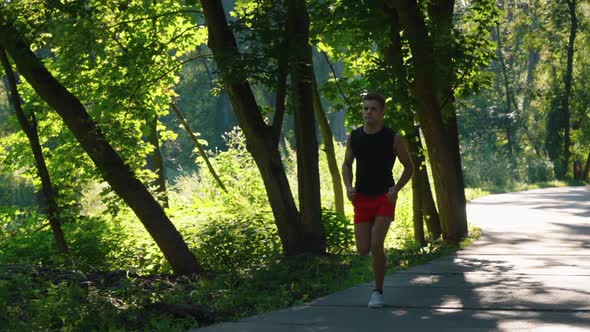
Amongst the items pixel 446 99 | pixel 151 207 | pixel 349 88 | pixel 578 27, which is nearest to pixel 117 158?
pixel 151 207

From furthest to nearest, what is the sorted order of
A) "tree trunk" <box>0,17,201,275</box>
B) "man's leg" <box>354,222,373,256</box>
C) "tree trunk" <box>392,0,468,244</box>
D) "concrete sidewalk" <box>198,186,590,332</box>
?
"tree trunk" <box>392,0,468,244</box> → "tree trunk" <box>0,17,201,275</box> → "man's leg" <box>354,222,373,256</box> → "concrete sidewalk" <box>198,186,590,332</box>

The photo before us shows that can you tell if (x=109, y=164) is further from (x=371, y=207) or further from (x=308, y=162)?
(x=371, y=207)

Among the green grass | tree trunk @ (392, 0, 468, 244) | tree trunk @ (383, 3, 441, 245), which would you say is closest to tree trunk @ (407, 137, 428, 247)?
tree trunk @ (383, 3, 441, 245)

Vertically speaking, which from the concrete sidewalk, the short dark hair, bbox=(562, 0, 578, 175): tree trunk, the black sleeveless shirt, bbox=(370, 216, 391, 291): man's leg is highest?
bbox=(562, 0, 578, 175): tree trunk

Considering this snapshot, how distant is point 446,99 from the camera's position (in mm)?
17703

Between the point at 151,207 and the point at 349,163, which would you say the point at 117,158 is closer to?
the point at 151,207

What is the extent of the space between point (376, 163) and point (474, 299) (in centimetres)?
160

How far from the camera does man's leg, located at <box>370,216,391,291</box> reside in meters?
8.82

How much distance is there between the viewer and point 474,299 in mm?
9328

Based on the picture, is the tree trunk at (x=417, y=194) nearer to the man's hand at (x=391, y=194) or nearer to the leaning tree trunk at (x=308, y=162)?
the leaning tree trunk at (x=308, y=162)

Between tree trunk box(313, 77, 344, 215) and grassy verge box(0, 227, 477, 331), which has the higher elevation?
tree trunk box(313, 77, 344, 215)

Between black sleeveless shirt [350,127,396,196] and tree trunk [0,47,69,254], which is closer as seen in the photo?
black sleeveless shirt [350,127,396,196]

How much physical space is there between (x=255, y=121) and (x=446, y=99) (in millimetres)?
4614

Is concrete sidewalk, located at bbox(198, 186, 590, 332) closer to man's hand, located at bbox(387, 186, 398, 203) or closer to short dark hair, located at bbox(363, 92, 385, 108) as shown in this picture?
man's hand, located at bbox(387, 186, 398, 203)
